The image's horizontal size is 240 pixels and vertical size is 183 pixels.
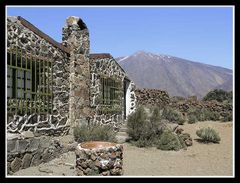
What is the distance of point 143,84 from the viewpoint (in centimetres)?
5416

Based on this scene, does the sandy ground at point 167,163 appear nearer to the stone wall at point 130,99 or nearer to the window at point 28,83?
the window at point 28,83

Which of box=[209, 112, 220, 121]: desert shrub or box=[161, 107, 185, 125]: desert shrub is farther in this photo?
box=[209, 112, 220, 121]: desert shrub

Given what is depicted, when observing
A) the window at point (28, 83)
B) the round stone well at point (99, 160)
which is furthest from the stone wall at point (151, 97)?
the round stone well at point (99, 160)

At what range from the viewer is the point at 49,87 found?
10.6 m

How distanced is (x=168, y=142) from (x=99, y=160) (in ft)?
18.0

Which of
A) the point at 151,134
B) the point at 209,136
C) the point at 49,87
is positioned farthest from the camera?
the point at 209,136

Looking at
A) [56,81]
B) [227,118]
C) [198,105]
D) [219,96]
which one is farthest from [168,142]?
[219,96]

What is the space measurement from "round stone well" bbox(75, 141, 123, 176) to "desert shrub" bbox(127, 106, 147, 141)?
5529 mm

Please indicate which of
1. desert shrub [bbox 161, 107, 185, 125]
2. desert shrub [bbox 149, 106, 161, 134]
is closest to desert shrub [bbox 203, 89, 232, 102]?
desert shrub [bbox 161, 107, 185, 125]

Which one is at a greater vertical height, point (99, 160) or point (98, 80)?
point (98, 80)

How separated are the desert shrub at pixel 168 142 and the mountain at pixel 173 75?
3946cm

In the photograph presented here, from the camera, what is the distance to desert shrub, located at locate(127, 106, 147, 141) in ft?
43.3

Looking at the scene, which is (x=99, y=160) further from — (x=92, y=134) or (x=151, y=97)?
(x=151, y=97)

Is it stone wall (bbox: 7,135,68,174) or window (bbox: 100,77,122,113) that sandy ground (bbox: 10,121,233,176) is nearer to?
stone wall (bbox: 7,135,68,174)
